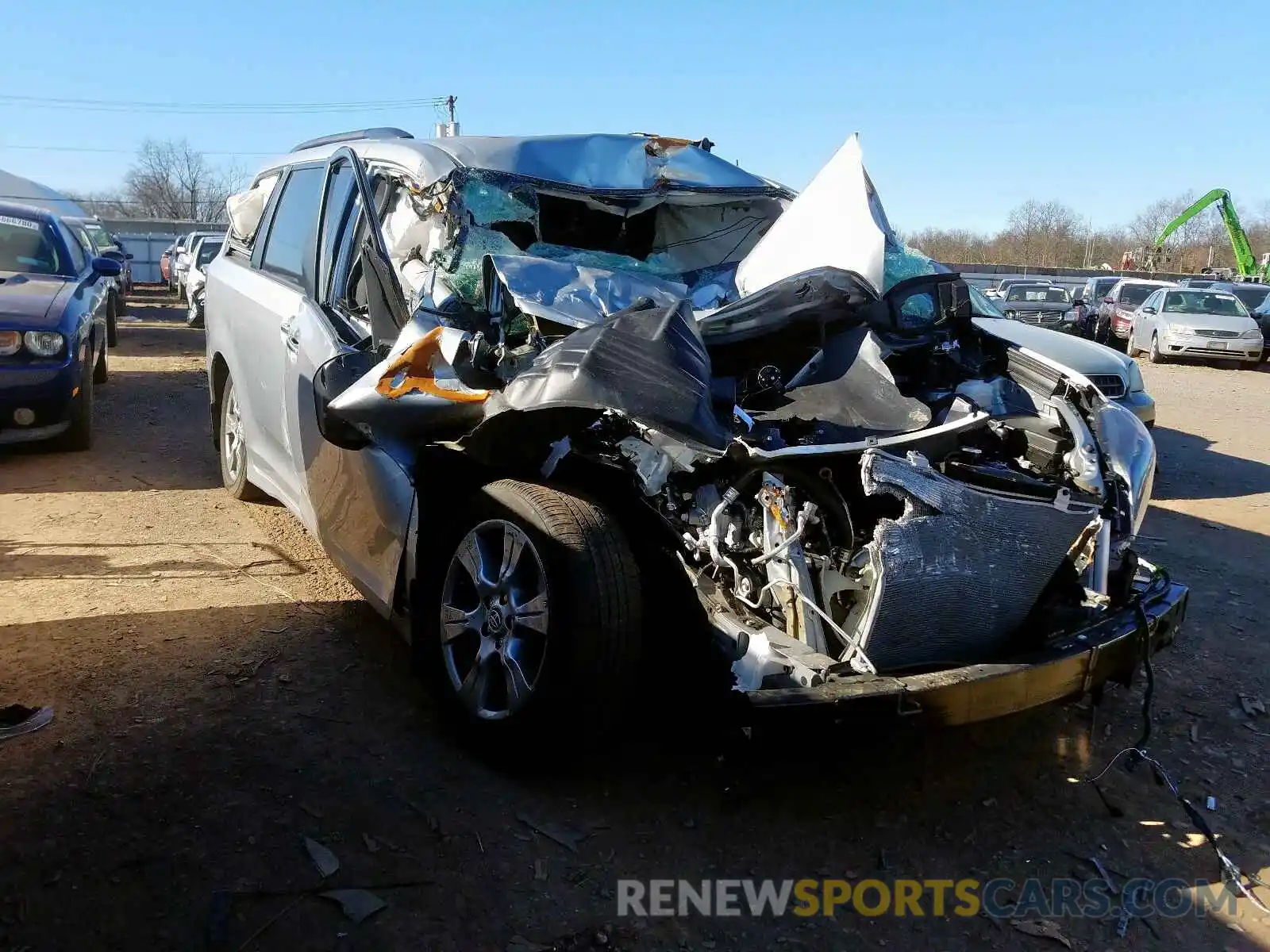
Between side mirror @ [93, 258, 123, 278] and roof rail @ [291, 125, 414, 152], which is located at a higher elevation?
roof rail @ [291, 125, 414, 152]

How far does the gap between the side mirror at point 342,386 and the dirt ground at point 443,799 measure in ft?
2.98

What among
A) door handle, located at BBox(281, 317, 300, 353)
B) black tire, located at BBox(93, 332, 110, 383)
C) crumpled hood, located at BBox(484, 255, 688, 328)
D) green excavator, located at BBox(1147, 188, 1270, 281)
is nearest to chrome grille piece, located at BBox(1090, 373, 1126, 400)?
crumpled hood, located at BBox(484, 255, 688, 328)

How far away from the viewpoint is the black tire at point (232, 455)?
5551 mm

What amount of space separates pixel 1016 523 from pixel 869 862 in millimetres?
1018

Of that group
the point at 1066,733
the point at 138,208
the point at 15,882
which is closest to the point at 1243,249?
the point at 1066,733

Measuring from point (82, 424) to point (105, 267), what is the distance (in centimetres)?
174

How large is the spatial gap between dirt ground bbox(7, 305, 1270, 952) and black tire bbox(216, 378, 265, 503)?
113 centimetres

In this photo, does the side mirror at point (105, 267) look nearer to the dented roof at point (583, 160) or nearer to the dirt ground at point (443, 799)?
the dirt ground at point (443, 799)

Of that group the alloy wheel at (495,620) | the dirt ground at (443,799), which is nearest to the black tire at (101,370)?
the dirt ground at (443,799)

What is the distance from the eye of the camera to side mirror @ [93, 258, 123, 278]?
811 cm

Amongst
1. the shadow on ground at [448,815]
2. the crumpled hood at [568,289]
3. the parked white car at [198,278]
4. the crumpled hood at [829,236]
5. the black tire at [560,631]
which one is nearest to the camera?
the shadow on ground at [448,815]

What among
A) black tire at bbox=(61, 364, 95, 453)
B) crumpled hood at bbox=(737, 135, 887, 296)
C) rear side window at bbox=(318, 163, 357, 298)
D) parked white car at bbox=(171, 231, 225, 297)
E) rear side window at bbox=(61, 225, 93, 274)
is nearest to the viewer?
crumpled hood at bbox=(737, 135, 887, 296)

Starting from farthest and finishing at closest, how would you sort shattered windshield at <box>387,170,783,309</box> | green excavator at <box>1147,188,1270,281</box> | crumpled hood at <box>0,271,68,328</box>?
1. green excavator at <box>1147,188,1270,281</box>
2. crumpled hood at <box>0,271,68,328</box>
3. shattered windshield at <box>387,170,783,309</box>

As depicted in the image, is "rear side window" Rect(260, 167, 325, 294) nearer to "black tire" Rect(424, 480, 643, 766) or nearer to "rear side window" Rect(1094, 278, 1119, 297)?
"black tire" Rect(424, 480, 643, 766)
